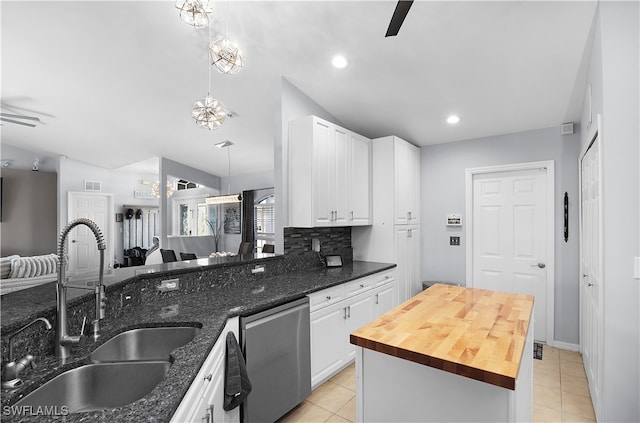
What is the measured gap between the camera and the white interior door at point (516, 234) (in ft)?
11.8

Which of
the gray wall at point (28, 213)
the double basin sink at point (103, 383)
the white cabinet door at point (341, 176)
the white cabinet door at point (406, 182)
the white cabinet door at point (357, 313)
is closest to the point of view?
the double basin sink at point (103, 383)

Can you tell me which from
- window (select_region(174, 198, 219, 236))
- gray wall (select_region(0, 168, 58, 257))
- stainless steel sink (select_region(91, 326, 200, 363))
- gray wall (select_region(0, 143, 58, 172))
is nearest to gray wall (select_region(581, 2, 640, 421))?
stainless steel sink (select_region(91, 326, 200, 363))

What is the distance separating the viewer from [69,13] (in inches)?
91.1

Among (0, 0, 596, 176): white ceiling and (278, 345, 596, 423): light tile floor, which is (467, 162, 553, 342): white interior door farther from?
(278, 345, 596, 423): light tile floor

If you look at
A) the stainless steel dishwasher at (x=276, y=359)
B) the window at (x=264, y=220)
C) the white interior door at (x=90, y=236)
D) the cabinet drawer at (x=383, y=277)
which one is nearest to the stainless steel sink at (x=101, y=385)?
the stainless steel dishwasher at (x=276, y=359)

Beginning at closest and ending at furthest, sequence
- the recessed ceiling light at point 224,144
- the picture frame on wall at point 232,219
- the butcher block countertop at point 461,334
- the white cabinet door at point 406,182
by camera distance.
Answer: the butcher block countertop at point 461,334
the white cabinet door at point 406,182
the recessed ceiling light at point 224,144
the picture frame on wall at point 232,219

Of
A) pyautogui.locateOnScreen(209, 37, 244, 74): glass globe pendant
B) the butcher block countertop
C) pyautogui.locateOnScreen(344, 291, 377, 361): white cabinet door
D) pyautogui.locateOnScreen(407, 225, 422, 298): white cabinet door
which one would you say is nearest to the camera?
the butcher block countertop

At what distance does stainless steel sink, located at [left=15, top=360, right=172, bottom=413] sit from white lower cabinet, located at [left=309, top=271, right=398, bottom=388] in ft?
4.34

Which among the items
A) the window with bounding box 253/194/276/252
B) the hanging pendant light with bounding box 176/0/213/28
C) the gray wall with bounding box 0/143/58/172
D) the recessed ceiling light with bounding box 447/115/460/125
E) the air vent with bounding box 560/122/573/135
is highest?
the hanging pendant light with bounding box 176/0/213/28

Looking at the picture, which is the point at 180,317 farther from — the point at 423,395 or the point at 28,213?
the point at 28,213

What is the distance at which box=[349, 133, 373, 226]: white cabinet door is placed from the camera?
362cm

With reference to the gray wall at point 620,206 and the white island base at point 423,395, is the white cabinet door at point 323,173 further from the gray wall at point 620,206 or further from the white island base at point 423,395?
the gray wall at point 620,206

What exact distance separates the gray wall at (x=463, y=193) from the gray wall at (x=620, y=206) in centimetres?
196

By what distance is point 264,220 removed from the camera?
674cm
